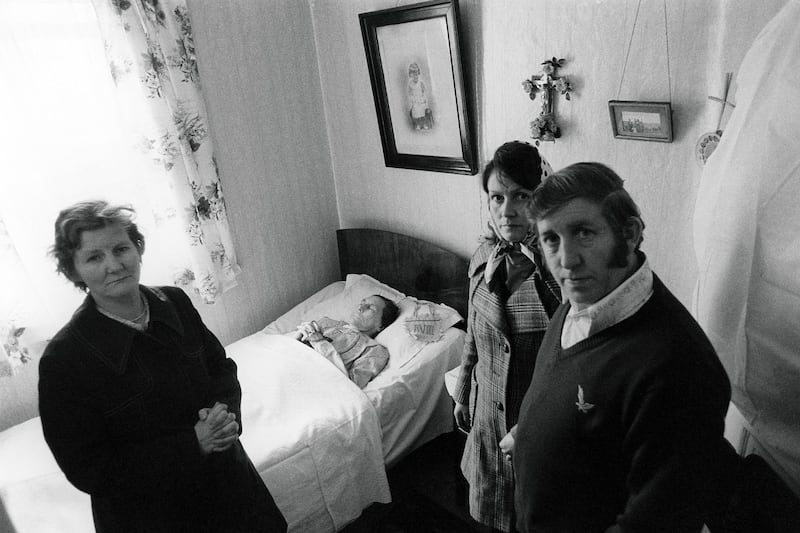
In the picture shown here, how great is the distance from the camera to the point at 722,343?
1200 mm

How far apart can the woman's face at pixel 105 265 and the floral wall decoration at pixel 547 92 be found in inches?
53.8

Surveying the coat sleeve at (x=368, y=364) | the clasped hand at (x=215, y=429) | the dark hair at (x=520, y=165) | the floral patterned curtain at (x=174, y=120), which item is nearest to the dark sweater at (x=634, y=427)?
the dark hair at (x=520, y=165)

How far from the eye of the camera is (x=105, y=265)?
1.23 meters

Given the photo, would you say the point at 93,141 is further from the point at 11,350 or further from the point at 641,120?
the point at 641,120

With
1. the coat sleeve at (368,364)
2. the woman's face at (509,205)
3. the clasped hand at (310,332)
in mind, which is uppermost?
the woman's face at (509,205)

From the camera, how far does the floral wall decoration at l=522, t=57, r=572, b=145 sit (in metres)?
1.85

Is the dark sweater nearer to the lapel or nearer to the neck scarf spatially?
the neck scarf

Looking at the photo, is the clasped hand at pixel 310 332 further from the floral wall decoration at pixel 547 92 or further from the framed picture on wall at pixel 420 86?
the floral wall decoration at pixel 547 92

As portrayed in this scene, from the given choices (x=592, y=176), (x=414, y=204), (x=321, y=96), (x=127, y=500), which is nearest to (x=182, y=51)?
(x=321, y=96)

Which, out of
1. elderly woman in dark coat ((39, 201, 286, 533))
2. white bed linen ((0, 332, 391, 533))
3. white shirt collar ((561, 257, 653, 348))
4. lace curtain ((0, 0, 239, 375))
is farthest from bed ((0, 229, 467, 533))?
white shirt collar ((561, 257, 653, 348))

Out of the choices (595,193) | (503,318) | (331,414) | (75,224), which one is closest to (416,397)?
(331,414)

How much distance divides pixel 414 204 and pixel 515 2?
106 cm

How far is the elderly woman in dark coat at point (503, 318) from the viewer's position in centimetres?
124

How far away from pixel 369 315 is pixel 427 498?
32.7 inches
